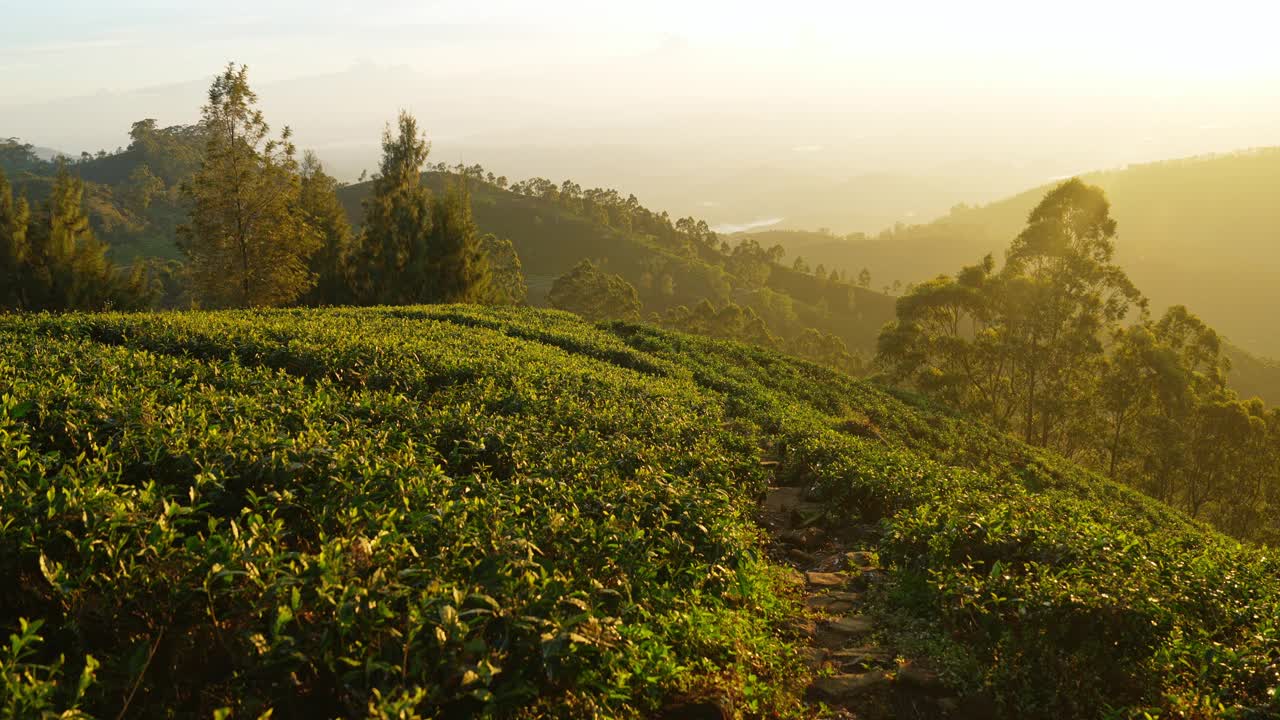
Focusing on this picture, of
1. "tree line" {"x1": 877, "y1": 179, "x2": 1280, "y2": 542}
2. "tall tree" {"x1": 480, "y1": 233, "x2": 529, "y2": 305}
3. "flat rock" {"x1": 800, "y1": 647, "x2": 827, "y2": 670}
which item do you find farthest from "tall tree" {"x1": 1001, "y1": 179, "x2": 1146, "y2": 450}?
"tall tree" {"x1": 480, "y1": 233, "x2": 529, "y2": 305}

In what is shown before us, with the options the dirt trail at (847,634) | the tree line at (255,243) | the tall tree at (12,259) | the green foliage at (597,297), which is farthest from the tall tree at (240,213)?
the green foliage at (597,297)

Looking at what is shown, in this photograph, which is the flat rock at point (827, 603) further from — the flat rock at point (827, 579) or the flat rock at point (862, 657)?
the flat rock at point (862, 657)

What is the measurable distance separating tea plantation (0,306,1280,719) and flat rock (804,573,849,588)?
22.5 inches

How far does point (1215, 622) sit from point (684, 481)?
490 centimetres

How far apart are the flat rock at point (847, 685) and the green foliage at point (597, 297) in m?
67.2

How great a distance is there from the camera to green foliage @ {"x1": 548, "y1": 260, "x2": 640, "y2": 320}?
242 feet

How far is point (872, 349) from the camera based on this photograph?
116m

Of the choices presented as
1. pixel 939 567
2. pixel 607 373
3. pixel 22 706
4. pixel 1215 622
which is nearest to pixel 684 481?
pixel 939 567

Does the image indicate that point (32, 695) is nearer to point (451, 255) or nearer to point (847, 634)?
point (847, 634)

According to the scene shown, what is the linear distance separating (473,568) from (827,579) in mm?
4812

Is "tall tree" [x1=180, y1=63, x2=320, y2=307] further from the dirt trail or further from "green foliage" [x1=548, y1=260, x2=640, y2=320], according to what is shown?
"green foliage" [x1=548, y1=260, x2=640, y2=320]

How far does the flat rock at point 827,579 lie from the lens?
24.7 feet

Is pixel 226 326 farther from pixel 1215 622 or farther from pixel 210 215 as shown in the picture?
pixel 210 215

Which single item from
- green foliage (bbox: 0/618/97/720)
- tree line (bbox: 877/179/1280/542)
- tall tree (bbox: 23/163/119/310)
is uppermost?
tall tree (bbox: 23/163/119/310)
